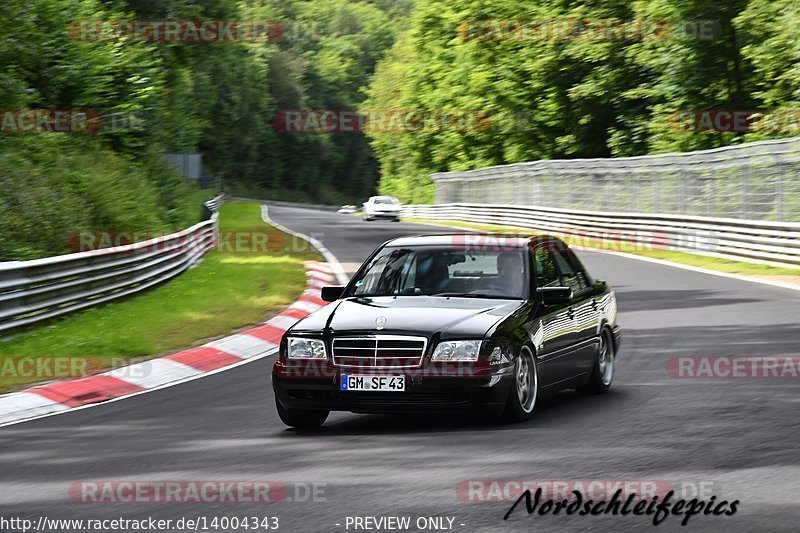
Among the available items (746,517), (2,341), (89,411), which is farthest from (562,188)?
(746,517)

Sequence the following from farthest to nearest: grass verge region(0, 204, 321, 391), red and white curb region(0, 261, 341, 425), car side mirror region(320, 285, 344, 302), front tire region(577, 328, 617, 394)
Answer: grass verge region(0, 204, 321, 391), red and white curb region(0, 261, 341, 425), front tire region(577, 328, 617, 394), car side mirror region(320, 285, 344, 302)

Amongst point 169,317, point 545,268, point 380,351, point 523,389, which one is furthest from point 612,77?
point 380,351

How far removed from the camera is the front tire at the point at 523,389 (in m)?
9.05

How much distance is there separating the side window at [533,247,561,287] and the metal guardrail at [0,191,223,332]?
677 centimetres

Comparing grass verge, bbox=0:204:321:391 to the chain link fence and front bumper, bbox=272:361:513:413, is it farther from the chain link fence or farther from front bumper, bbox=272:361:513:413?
the chain link fence

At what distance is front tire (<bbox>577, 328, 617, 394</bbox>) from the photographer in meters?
10.9

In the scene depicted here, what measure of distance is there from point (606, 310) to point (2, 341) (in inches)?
279

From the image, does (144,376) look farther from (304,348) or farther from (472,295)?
(472,295)

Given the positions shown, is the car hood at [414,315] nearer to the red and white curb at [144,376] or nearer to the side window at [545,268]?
the side window at [545,268]

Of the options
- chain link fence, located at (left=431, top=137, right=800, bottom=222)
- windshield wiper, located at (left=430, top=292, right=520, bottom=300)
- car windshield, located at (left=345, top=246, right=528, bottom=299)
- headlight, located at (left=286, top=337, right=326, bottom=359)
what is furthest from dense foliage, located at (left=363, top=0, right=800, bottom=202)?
headlight, located at (left=286, top=337, right=326, bottom=359)

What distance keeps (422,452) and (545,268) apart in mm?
2793

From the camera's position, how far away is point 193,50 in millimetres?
56594

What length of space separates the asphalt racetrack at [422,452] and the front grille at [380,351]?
0.52 meters

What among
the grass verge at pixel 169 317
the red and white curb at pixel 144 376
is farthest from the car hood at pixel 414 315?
the grass verge at pixel 169 317
